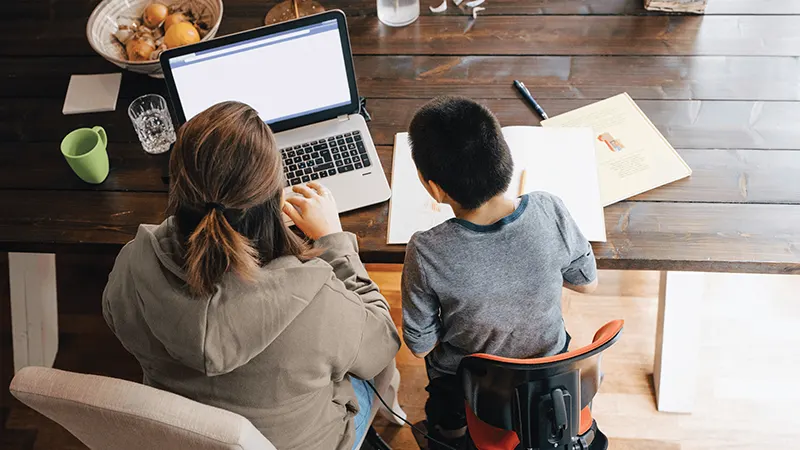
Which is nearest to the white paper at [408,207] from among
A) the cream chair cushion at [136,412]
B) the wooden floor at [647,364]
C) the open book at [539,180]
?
the open book at [539,180]

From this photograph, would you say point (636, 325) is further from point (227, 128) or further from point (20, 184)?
point (20, 184)

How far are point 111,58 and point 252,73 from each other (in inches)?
13.4

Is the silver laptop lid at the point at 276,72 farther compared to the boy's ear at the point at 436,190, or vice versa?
the silver laptop lid at the point at 276,72

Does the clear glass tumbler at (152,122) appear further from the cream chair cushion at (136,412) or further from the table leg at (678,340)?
the table leg at (678,340)

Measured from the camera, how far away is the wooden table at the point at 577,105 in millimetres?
1390

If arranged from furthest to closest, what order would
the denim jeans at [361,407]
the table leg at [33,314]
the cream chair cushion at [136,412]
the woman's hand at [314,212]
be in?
1. the table leg at [33,314]
2. the denim jeans at [361,407]
3. the woman's hand at [314,212]
4. the cream chair cushion at [136,412]

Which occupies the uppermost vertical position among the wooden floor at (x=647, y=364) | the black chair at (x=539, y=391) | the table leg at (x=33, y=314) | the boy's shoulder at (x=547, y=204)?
the boy's shoulder at (x=547, y=204)

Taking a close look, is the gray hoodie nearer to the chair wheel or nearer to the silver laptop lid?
the silver laptop lid

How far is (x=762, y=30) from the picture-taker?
1649 millimetres

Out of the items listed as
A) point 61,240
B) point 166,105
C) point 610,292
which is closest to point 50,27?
point 166,105

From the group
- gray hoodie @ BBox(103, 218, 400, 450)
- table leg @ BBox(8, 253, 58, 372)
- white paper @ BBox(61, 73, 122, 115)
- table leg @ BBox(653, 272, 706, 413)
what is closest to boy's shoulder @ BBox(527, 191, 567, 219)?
gray hoodie @ BBox(103, 218, 400, 450)

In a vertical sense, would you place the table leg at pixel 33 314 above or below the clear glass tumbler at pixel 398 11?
below

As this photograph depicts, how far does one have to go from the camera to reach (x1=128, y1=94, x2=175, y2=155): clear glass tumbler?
1.58 metres

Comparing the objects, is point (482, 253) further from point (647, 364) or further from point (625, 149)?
point (647, 364)
